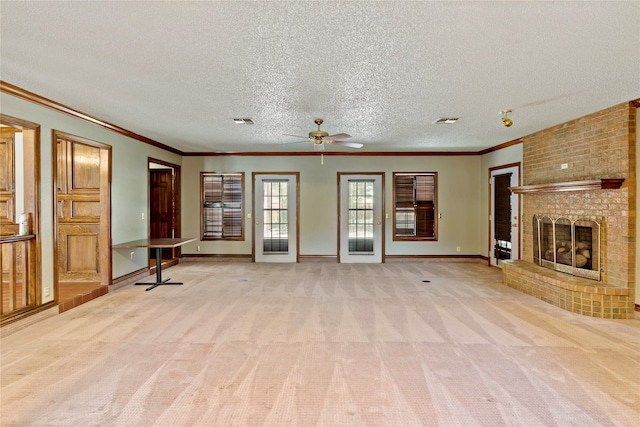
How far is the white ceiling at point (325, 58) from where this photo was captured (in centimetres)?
210

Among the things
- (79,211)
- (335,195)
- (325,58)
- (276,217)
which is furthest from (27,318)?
(335,195)

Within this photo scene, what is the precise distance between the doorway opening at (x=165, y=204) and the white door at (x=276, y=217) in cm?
179

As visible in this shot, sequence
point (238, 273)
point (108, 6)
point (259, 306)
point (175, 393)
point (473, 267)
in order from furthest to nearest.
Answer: point (473, 267)
point (238, 273)
point (259, 306)
point (175, 393)
point (108, 6)

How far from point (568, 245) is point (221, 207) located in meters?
6.61

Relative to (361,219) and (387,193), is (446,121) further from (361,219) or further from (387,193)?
(361,219)

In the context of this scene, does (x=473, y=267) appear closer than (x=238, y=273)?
No

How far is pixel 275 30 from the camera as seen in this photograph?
229 cm

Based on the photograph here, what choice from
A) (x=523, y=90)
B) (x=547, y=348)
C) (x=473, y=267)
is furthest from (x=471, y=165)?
(x=547, y=348)

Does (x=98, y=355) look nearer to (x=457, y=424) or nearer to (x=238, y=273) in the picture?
(x=457, y=424)

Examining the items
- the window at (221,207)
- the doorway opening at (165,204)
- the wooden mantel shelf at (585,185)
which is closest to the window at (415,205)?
the wooden mantel shelf at (585,185)

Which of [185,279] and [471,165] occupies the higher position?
[471,165]

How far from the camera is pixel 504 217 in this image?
6.72m

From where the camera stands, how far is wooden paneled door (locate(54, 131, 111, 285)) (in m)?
5.41

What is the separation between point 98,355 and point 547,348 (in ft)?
13.3
